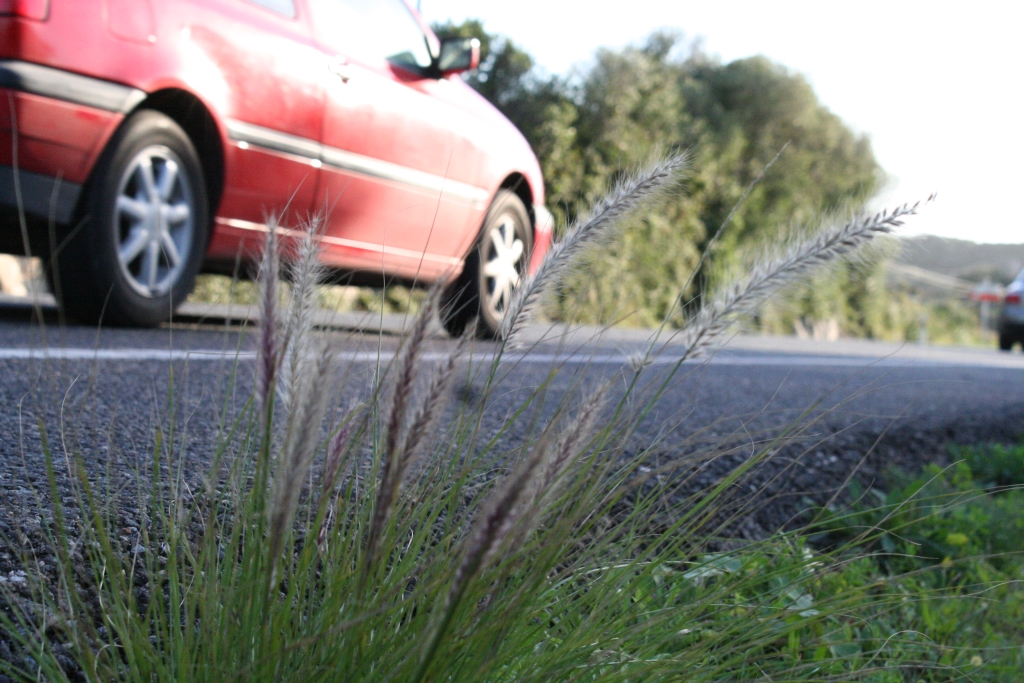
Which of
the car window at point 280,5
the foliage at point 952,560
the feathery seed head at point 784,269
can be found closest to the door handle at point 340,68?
the car window at point 280,5

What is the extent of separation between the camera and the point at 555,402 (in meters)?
2.87

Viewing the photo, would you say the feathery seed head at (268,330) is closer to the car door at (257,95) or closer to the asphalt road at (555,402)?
the asphalt road at (555,402)

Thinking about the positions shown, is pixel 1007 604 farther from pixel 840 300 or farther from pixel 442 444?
pixel 840 300

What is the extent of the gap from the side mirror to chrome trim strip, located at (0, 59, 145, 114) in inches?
63.2

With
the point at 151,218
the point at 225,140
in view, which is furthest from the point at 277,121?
the point at 151,218

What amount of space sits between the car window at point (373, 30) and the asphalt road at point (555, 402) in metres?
1.45

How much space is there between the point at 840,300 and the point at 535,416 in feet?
65.8

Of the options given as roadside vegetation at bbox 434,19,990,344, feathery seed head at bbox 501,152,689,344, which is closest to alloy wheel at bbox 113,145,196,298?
roadside vegetation at bbox 434,19,990,344

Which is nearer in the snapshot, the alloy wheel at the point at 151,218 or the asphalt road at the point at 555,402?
the asphalt road at the point at 555,402

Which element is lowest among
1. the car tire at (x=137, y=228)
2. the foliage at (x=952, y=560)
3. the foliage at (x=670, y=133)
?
the foliage at (x=952, y=560)

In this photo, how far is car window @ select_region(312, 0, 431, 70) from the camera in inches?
168

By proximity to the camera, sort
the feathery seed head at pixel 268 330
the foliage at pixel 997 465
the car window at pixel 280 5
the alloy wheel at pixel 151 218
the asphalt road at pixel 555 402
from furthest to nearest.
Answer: the car window at pixel 280 5
the alloy wheel at pixel 151 218
the foliage at pixel 997 465
the asphalt road at pixel 555 402
the feathery seed head at pixel 268 330

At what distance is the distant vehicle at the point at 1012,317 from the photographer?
1358 centimetres

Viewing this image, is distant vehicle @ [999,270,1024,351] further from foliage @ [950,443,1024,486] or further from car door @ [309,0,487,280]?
foliage @ [950,443,1024,486]
